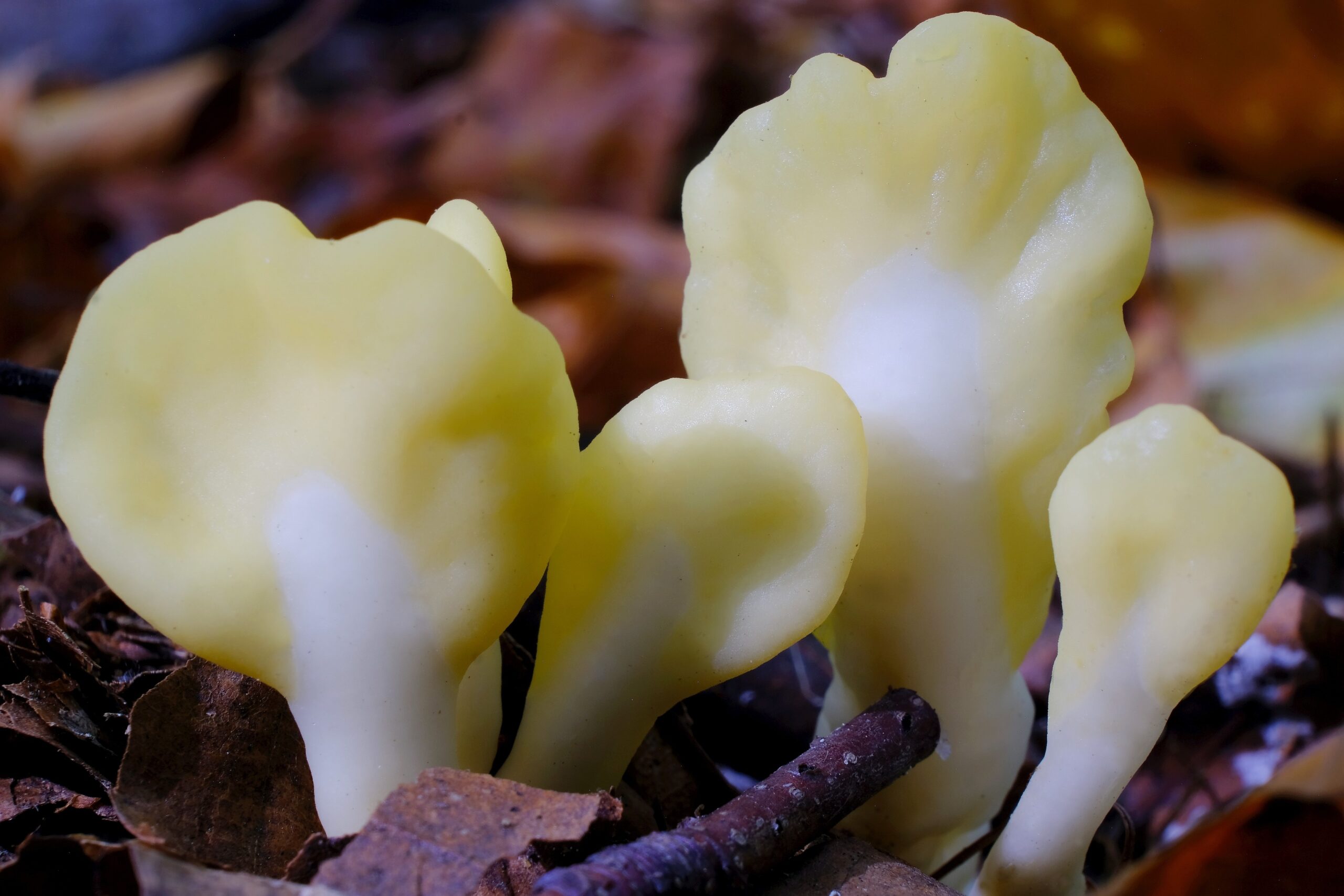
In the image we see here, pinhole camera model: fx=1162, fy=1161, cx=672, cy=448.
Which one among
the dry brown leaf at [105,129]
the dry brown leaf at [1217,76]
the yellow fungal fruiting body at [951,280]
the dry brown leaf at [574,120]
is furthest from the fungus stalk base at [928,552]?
the dry brown leaf at [105,129]

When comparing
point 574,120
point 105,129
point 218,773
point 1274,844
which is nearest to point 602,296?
point 574,120

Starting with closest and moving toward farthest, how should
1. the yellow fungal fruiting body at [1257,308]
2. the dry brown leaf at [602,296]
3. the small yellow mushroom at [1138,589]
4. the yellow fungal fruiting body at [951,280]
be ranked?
1. the small yellow mushroom at [1138,589]
2. the yellow fungal fruiting body at [951,280]
3. the yellow fungal fruiting body at [1257,308]
4. the dry brown leaf at [602,296]

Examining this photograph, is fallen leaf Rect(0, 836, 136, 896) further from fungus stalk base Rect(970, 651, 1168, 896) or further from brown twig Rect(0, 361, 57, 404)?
fungus stalk base Rect(970, 651, 1168, 896)

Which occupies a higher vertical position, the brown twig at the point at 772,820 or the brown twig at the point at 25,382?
the brown twig at the point at 25,382

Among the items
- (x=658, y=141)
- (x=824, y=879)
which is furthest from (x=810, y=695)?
(x=658, y=141)

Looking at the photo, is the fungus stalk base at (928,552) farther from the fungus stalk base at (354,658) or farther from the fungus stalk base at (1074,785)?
the fungus stalk base at (354,658)

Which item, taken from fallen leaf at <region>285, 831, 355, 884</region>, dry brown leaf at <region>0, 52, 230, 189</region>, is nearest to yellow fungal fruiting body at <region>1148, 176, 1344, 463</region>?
fallen leaf at <region>285, 831, 355, 884</region>

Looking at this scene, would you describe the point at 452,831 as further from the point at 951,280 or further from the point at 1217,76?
the point at 1217,76
